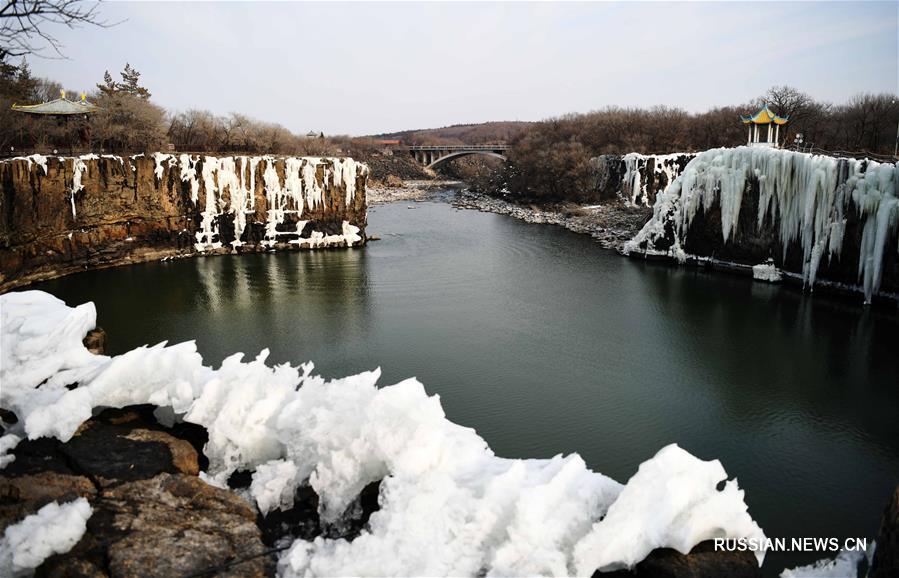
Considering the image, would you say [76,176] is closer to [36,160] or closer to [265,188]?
[36,160]

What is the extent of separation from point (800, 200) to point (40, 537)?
74.2ft

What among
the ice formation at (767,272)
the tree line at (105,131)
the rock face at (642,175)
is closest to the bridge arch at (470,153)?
the rock face at (642,175)

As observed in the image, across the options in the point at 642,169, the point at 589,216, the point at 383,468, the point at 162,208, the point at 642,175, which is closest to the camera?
the point at 383,468

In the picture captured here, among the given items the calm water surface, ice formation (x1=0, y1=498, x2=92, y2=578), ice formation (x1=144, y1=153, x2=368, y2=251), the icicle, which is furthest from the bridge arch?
ice formation (x1=0, y1=498, x2=92, y2=578)

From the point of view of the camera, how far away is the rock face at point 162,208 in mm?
22219

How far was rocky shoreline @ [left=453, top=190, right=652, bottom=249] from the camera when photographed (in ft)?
106

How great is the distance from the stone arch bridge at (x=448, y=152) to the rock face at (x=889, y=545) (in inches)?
2373

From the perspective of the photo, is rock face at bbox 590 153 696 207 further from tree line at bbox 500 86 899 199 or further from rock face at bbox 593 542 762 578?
rock face at bbox 593 542 762 578

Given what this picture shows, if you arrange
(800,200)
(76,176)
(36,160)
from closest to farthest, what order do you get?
(800,200), (36,160), (76,176)

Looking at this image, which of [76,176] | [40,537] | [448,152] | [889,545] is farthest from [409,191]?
[889,545]

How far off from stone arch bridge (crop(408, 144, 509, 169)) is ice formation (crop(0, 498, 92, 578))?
200 feet

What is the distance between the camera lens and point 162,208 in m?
26.6

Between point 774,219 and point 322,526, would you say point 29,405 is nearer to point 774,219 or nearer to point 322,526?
point 322,526

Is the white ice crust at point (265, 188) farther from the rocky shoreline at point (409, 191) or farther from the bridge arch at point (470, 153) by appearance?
the bridge arch at point (470, 153)
